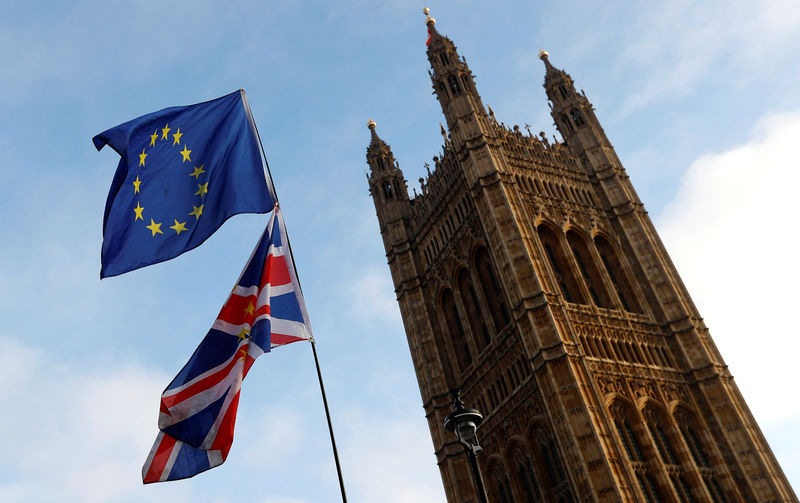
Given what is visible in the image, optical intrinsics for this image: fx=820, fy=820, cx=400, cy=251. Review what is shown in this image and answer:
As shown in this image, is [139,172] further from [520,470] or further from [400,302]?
[400,302]

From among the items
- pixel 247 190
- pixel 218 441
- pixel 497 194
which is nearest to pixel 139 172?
pixel 247 190

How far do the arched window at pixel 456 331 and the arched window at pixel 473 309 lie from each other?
816mm

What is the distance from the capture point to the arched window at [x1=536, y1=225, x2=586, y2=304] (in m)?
41.6

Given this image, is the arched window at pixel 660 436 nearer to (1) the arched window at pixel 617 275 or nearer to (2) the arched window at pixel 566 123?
(1) the arched window at pixel 617 275

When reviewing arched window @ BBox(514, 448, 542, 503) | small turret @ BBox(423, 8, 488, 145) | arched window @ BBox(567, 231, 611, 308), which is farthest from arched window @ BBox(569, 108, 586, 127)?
arched window @ BBox(514, 448, 542, 503)

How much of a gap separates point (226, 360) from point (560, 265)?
30.7 meters

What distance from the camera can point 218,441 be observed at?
45.1 ft

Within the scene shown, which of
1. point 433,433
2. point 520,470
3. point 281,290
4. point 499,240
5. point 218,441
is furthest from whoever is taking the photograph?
point 433,433

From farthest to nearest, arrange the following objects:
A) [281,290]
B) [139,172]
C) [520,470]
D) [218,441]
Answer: [520,470] < [139,172] < [281,290] < [218,441]

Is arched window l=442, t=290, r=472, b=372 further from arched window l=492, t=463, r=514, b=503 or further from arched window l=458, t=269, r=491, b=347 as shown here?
arched window l=492, t=463, r=514, b=503

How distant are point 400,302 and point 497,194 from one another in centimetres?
1000

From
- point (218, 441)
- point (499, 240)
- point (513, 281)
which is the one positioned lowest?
point (218, 441)

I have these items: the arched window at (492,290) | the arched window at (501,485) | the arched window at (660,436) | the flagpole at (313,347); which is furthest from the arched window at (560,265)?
the flagpole at (313,347)

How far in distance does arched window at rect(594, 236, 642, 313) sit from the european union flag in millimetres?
30975
